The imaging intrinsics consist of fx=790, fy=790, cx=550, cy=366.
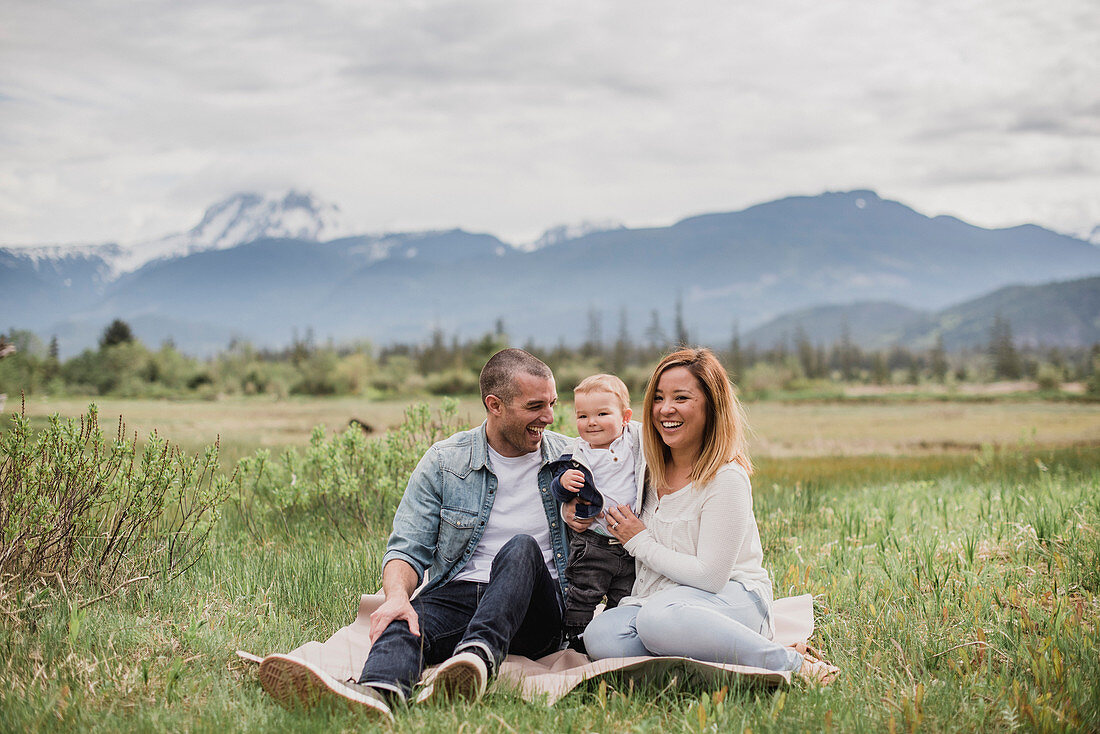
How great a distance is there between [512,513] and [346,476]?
3.61 metres

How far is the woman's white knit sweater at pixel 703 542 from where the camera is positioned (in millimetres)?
3930

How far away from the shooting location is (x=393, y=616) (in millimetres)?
3783

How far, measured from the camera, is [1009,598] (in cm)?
498

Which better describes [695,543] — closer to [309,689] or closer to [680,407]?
[680,407]

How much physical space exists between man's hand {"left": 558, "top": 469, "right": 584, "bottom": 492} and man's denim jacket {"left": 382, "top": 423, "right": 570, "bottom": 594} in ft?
1.29

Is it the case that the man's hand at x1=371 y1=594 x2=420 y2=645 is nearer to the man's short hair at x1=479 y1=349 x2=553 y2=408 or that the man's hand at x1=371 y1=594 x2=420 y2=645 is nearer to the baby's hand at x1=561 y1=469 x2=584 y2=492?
the baby's hand at x1=561 y1=469 x2=584 y2=492

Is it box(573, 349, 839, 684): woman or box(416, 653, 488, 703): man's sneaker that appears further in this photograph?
box(573, 349, 839, 684): woman

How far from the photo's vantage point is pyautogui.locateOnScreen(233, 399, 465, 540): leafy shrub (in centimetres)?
786

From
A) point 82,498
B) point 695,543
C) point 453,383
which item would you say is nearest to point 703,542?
point 695,543

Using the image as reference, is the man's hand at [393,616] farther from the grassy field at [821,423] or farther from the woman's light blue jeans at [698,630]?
the grassy field at [821,423]

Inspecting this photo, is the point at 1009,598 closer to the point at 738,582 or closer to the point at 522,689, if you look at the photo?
the point at 738,582

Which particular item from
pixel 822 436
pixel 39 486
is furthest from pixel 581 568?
pixel 822 436

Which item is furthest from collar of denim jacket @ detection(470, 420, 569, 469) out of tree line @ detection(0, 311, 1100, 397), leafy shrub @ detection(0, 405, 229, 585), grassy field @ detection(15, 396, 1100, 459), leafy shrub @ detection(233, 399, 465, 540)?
grassy field @ detection(15, 396, 1100, 459)

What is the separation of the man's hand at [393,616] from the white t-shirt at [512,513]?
622mm
